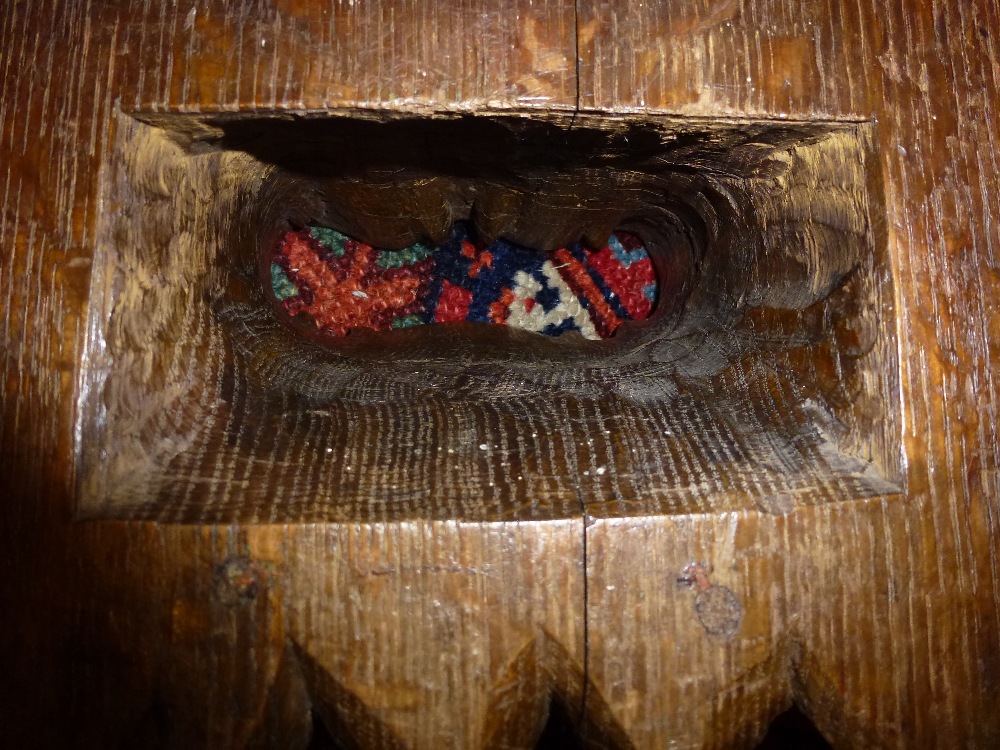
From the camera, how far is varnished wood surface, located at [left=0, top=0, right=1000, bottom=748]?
70 centimetres

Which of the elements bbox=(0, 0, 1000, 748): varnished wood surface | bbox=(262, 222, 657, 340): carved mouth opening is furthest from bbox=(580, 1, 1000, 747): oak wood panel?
bbox=(262, 222, 657, 340): carved mouth opening

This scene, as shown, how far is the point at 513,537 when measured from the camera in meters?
0.71

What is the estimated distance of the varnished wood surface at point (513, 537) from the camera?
70 centimetres

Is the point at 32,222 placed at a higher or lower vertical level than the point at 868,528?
higher

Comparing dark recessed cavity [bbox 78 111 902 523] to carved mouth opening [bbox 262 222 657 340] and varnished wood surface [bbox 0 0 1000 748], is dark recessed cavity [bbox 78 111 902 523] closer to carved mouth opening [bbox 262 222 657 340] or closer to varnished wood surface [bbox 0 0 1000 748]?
varnished wood surface [bbox 0 0 1000 748]

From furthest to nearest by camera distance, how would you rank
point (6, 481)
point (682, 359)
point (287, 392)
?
point (682, 359), point (287, 392), point (6, 481)

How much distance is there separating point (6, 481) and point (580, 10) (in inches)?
30.9

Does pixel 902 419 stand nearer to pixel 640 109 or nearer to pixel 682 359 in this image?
pixel 682 359

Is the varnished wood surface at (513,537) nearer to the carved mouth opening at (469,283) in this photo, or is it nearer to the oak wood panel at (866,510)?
the oak wood panel at (866,510)

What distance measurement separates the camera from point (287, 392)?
911 mm

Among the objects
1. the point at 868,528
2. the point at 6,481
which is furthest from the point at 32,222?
the point at 868,528

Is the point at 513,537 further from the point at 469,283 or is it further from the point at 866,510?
the point at 469,283

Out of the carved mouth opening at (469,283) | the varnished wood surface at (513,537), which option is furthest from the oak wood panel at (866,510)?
the carved mouth opening at (469,283)

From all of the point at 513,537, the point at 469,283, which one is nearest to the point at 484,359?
the point at 513,537
